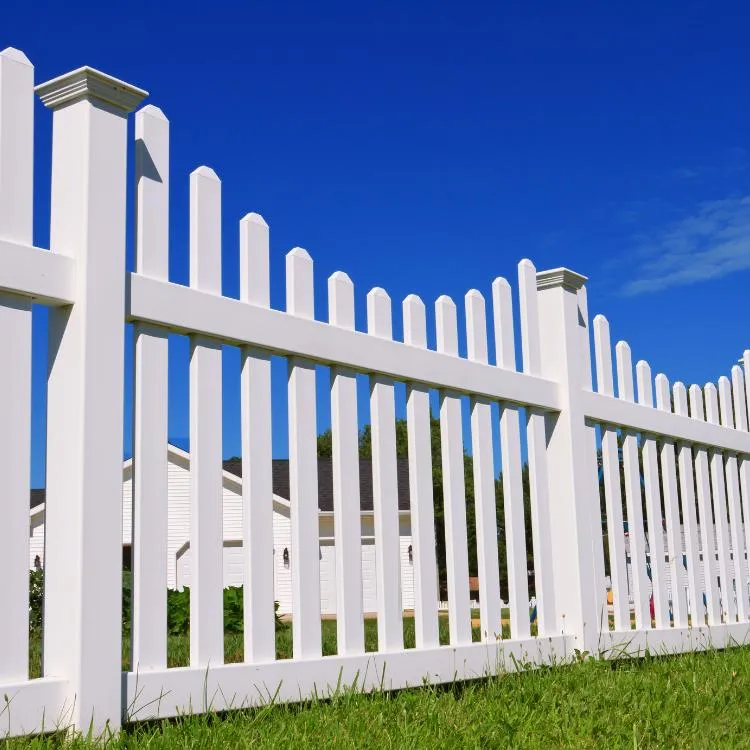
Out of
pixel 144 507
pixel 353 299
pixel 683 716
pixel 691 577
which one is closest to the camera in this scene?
pixel 144 507

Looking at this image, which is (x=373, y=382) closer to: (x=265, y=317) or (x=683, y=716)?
(x=265, y=317)

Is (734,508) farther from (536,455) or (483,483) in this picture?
(483,483)

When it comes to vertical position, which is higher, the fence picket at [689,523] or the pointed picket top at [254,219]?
the pointed picket top at [254,219]

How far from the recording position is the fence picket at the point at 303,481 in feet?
11.5

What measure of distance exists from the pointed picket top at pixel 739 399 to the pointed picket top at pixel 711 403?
0.34 meters

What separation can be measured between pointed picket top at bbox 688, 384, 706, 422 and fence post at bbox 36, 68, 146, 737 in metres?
4.44

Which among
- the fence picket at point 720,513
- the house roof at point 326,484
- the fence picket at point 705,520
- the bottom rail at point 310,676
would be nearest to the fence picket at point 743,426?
the fence picket at point 720,513

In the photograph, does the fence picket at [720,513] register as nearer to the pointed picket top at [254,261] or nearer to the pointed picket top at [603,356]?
the pointed picket top at [603,356]

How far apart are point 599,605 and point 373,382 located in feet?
6.25

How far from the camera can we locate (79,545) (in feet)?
9.05

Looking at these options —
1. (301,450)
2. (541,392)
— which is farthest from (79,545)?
(541,392)

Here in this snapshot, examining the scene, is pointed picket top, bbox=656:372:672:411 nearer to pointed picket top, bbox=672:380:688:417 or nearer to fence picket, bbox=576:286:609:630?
pointed picket top, bbox=672:380:688:417

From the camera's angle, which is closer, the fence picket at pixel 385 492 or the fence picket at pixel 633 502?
the fence picket at pixel 385 492

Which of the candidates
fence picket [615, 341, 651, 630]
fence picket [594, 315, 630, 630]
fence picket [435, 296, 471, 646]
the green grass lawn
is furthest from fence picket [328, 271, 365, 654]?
fence picket [615, 341, 651, 630]
